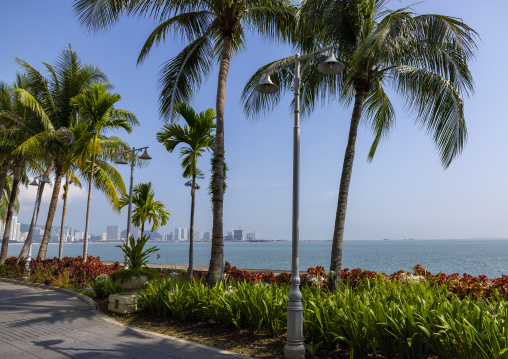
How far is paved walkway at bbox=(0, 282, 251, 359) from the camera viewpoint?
6.12 m

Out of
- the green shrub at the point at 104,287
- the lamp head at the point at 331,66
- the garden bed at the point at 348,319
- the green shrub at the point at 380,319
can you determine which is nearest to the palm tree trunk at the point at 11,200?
the green shrub at the point at 104,287

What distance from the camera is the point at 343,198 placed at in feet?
33.2

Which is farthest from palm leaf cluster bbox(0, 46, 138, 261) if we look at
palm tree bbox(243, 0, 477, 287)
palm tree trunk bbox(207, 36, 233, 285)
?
palm tree bbox(243, 0, 477, 287)

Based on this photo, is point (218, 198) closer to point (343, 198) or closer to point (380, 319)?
point (343, 198)

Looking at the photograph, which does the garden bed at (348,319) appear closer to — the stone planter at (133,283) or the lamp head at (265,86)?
the stone planter at (133,283)

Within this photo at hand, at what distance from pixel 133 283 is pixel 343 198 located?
239 inches

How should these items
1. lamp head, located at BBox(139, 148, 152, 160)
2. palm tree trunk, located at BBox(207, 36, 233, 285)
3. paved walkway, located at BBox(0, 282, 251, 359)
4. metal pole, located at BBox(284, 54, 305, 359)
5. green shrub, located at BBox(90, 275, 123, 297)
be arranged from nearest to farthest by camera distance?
1. metal pole, located at BBox(284, 54, 305, 359)
2. paved walkway, located at BBox(0, 282, 251, 359)
3. palm tree trunk, located at BBox(207, 36, 233, 285)
4. green shrub, located at BBox(90, 275, 123, 297)
5. lamp head, located at BBox(139, 148, 152, 160)

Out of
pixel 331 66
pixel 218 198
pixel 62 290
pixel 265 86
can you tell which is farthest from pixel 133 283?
pixel 331 66

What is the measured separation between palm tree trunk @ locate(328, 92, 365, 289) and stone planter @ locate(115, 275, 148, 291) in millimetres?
5010

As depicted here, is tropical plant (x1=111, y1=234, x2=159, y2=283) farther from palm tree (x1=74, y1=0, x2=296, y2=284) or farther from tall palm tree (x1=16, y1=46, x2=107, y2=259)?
Result: tall palm tree (x1=16, y1=46, x2=107, y2=259)

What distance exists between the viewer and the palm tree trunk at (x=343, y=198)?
9859mm

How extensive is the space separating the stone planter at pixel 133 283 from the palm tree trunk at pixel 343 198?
16.4 feet

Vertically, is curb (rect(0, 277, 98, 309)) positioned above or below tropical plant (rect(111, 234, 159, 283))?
below

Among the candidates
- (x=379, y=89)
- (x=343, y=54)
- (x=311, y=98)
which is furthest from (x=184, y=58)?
(x=379, y=89)
